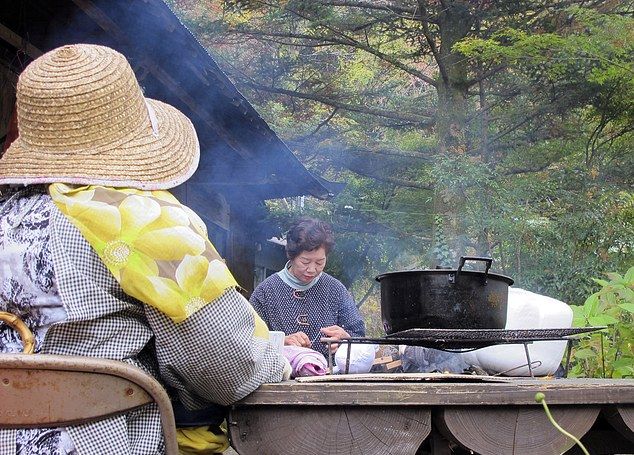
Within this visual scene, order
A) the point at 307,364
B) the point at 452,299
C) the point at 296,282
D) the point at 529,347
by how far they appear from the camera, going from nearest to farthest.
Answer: the point at 307,364, the point at 452,299, the point at 529,347, the point at 296,282

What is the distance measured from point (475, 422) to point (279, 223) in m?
9.29

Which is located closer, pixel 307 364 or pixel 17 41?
pixel 307 364

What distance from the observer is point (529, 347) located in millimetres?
3059

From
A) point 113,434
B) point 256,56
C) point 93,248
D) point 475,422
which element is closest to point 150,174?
point 93,248

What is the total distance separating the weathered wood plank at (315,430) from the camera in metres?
1.88

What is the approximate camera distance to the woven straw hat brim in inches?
68.6

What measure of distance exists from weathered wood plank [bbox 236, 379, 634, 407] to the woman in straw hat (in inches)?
2.6

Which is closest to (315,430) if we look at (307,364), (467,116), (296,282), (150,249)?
(307,364)

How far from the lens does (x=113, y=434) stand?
63.8 inches

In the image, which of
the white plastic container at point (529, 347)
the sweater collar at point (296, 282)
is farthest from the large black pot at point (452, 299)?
the sweater collar at point (296, 282)

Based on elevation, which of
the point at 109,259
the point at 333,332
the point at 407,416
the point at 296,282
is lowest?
the point at 333,332

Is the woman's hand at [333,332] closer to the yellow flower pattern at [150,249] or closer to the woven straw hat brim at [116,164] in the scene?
the woven straw hat brim at [116,164]

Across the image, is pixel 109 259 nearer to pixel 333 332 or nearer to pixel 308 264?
pixel 333 332

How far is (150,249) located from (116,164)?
26cm
